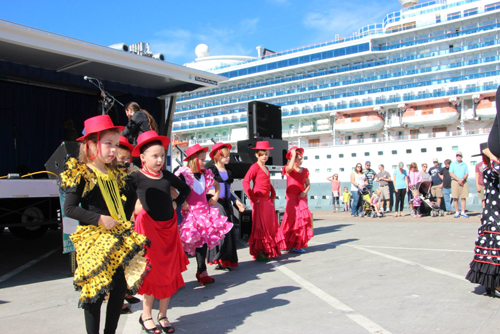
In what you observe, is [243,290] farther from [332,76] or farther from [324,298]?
[332,76]

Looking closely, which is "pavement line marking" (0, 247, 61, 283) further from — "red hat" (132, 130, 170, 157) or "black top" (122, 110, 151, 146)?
"red hat" (132, 130, 170, 157)

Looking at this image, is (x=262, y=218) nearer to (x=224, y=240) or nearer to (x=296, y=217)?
(x=296, y=217)

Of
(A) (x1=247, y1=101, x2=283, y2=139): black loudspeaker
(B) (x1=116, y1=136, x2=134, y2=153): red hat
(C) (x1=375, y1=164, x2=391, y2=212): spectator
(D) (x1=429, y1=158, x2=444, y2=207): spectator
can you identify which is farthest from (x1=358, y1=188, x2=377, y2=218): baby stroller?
(B) (x1=116, y1=136, x2=134, y2=153): red hat

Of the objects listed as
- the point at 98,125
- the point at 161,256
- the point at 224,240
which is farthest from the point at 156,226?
the point at 224,240

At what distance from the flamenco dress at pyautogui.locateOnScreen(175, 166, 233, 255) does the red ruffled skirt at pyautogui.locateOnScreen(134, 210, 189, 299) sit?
995 millimetres

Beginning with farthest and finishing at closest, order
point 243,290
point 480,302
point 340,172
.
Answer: point 340,172 < point 243,290 < point 480,302

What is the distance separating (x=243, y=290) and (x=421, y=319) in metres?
1.77

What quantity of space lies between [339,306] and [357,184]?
9268mm

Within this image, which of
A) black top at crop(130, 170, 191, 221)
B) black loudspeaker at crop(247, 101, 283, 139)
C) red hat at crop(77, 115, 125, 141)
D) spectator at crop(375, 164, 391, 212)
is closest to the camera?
red hat at crop(77, 115, 125, 141)

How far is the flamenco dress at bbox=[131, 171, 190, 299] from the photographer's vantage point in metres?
2.99

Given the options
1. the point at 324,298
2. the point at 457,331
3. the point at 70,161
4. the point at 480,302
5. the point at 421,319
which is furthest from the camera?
the point at 324,298

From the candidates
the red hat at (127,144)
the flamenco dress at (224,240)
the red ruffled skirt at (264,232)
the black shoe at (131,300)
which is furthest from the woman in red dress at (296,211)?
the red hat at (127,144)

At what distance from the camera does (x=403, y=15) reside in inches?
1303

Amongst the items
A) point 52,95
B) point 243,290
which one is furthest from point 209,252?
point 52,95
